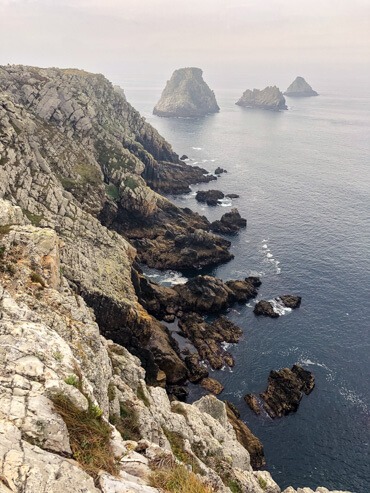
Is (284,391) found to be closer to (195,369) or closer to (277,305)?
(195,369)

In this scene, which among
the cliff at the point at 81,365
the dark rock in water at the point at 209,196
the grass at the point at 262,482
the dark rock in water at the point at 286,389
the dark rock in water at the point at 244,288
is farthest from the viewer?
the dark rock in water at the point at 209,196

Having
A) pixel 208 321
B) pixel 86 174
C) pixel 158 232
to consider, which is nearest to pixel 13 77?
pixel 86 174

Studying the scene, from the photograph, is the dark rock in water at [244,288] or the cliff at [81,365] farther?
the dark rock in water at [244,288]

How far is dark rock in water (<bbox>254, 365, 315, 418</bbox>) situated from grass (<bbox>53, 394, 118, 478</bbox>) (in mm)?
47645

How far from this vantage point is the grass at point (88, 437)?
604 inches

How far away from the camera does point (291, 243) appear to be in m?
111

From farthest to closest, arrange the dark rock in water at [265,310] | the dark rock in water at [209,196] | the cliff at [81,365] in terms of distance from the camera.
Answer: the dark rock in water at [209,196], the dark rock in water at [265,310], the cliff at [81,365]

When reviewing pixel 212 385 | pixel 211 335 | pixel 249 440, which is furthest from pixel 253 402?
pixel 211 335

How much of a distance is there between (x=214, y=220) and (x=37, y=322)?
4152 inches

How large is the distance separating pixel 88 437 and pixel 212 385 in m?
49.5

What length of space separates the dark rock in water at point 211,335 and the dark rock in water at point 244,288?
28.4 ft

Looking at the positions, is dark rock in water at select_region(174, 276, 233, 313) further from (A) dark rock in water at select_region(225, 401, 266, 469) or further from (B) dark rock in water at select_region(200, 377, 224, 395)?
(A) dark rock in water at select_region(225, 401, 266, 469)

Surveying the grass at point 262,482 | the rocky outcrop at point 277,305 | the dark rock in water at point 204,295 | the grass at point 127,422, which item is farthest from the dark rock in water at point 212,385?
the grass at point 127,422

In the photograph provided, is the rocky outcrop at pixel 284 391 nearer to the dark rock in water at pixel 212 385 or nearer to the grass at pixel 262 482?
the dark rock in water at pixel 212 385
